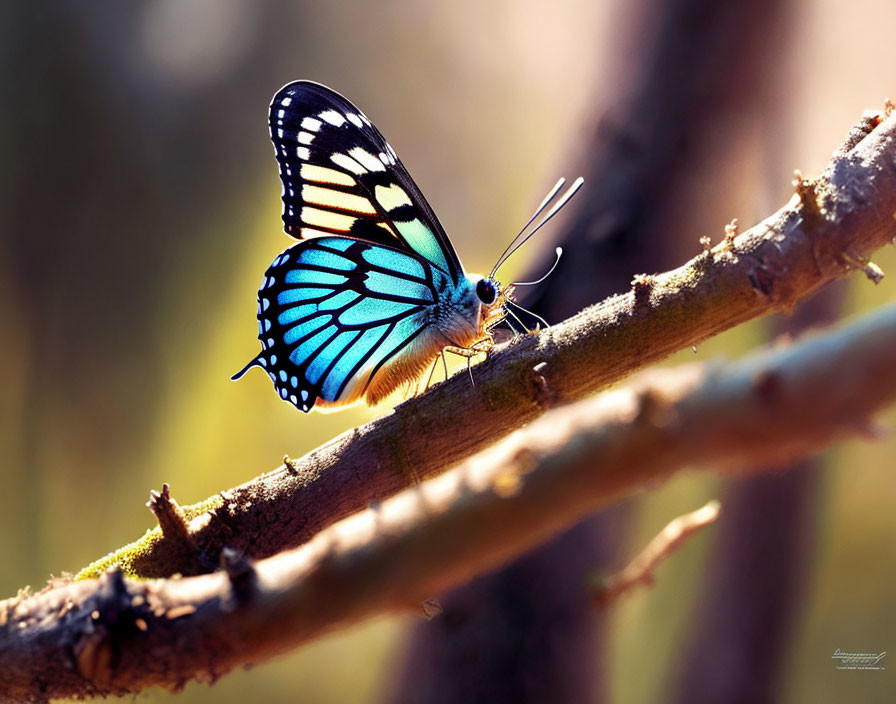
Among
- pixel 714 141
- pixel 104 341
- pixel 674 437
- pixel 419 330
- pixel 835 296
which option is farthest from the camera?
pixel 104 341

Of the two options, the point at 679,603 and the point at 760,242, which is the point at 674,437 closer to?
the point at 760,242

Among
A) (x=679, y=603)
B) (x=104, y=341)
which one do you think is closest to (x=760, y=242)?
(x=679, y=603)

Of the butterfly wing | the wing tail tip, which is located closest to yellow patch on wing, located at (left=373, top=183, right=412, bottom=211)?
the butterfly wing

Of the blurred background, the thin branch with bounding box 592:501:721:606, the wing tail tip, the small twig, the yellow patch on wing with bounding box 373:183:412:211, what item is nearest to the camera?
the small twig

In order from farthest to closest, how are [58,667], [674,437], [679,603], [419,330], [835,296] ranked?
[679,603] < [835,296] < [419,330] < [58,667] < [674,437]

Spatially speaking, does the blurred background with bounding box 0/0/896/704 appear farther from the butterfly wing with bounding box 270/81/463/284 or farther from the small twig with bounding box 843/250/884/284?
the small twig with bounding box 843/250/884/284

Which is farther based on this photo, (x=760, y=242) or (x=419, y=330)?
(x=419, y=330)

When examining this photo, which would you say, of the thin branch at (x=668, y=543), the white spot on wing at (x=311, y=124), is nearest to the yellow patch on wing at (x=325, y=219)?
the white spot on wing at (x=311, y=124)
